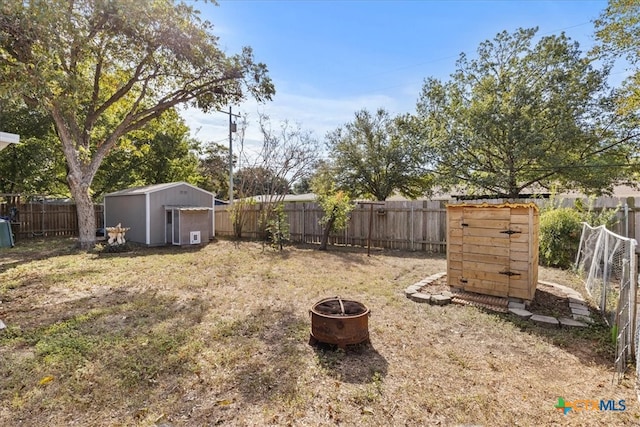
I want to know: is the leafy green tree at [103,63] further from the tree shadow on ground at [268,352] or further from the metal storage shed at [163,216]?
the tree shadow on ground at [268,352]

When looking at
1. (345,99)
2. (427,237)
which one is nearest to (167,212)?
(427,237)

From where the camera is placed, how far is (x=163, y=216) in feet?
35.7

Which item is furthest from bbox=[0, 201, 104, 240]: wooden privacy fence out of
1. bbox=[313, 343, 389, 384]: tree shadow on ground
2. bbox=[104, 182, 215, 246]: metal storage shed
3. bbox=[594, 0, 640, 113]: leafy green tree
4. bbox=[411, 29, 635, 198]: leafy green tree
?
bbox=[594, 0, 640, 113]: leafy green tree

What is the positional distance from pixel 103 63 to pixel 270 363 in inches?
442

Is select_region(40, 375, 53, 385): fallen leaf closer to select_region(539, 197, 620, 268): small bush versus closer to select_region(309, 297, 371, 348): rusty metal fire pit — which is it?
select_region(309, 297, 371, 348): rusty metal fire pit

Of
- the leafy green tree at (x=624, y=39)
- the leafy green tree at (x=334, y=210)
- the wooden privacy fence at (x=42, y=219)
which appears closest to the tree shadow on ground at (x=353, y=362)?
the leafy green tree at (x=334, y=210)

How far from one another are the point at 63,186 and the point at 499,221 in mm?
19741

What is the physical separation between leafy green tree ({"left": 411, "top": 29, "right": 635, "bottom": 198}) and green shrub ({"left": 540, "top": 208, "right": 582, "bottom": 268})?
5121 mm

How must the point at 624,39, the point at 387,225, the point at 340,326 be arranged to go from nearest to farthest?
the point at 340,326
the point at 387,225
the point at 624,39

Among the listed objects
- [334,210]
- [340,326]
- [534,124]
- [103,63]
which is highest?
[103,63]

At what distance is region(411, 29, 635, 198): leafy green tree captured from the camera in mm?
10859

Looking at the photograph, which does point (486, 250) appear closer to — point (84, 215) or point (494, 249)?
point (494, 249)

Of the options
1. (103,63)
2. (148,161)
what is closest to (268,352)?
(103,63)

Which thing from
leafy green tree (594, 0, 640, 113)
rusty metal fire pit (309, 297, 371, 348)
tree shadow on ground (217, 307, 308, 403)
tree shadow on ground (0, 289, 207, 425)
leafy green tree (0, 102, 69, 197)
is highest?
leafy green tree (594, 0, 640, 113)
